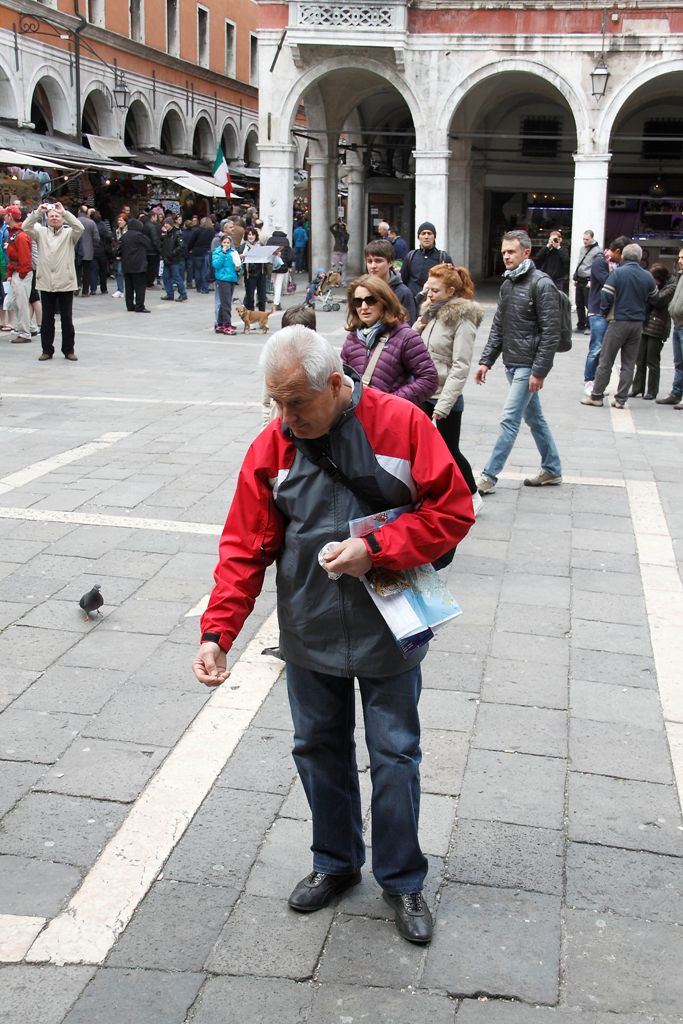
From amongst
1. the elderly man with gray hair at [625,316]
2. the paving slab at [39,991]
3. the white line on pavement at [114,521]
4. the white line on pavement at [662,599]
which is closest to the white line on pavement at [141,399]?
the elderly man with gray hair at [625,316]

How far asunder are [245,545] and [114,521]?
4463mm

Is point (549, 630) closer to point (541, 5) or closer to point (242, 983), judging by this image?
point (242, 983)

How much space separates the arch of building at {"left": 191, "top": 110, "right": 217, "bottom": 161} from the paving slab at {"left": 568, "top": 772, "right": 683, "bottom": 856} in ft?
135

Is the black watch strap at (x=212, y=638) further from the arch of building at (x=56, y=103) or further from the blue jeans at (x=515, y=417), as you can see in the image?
the arch of building at (x=56, y=103)

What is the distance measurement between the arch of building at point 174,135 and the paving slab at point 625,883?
3851cm

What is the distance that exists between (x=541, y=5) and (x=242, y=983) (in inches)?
949

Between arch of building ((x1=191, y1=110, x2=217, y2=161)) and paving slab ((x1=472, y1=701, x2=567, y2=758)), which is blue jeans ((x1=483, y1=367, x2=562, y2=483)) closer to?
paving slab ((x1=472, y1=701, x2=567, y2=758))

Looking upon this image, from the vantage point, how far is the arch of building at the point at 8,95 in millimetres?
28375

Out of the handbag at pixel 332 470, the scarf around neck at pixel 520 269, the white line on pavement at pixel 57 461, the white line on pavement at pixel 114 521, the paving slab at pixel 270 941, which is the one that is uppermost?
the scarf around neck at pixel 520 269

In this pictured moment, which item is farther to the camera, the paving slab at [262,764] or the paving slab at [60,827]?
the paving slab at [262,764]

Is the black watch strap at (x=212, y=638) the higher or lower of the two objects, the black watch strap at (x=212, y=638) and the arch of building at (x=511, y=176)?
the lower

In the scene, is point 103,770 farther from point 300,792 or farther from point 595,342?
point 595,342

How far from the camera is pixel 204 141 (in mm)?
43062

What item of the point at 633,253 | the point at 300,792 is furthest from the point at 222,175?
the point at 300,792
